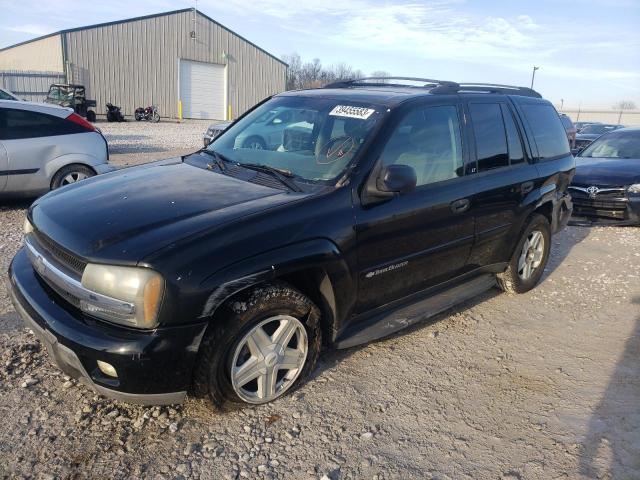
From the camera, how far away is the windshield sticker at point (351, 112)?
3611 millimetres

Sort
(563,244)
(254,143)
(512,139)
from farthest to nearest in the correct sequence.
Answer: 1. (563,244)
2. (512,139)
3. (254,143)

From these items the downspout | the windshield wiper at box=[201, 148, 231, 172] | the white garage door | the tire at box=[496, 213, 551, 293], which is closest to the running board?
the tire at box=[496, 213, 551, 293]

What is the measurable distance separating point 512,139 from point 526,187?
0.45m

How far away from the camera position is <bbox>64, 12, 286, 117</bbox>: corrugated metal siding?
30234 mm

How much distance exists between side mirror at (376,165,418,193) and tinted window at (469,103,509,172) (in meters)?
1.18

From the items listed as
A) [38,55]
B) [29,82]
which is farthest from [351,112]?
[38,55]

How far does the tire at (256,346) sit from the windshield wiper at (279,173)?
2.20 ft

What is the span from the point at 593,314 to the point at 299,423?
10.6ft

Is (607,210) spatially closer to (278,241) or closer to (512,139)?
(512,139)

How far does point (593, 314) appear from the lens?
189 inches

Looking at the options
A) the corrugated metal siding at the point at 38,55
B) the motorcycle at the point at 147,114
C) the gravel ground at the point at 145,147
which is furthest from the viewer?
the motorcycle at the point at 147,114

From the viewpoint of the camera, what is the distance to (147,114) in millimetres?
30641

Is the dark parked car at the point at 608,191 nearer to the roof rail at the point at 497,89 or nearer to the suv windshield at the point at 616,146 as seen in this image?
the suv windshield at the point at 616,146

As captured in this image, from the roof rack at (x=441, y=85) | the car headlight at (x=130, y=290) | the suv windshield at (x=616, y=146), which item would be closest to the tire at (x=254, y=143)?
the roof rack at (x=441, y=85)
